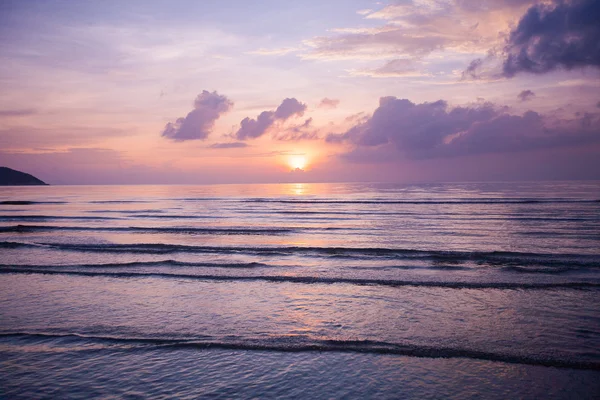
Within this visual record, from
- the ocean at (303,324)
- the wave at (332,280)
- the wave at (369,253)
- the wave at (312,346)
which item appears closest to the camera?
the ocean at (303,324)

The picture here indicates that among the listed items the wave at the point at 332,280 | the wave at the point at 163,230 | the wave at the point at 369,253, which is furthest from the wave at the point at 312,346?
the wave at the point at 163,230

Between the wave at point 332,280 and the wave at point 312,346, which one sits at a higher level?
the wave at point 312,346

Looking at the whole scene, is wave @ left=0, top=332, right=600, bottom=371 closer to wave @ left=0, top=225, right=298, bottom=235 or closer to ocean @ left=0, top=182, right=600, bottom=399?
ocean @ left=0, top=182, right=600, bottom=399

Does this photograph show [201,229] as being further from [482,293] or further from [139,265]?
[482,293]

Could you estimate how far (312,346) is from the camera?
702cm

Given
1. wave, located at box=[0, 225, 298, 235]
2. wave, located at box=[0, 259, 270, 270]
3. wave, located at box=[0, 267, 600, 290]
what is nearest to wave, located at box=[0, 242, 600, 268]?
wave, located at box=[0, 259, 270, 270]

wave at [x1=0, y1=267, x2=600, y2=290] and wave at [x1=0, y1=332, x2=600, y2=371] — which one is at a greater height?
wave at [x1=0, y1=332, x2=600, y2=371]

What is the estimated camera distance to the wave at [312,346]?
21.1 ft

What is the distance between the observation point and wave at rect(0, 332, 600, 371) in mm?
6422

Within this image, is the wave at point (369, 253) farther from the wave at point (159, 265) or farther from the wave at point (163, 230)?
the wave at point (163, 230)

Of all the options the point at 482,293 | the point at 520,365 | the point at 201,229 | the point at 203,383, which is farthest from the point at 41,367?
the point at 201,229

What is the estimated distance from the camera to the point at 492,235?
76.4ft

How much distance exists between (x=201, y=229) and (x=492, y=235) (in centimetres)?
1930

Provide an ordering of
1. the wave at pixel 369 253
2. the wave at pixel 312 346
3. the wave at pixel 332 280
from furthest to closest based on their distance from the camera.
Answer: the wave at pixel 369 253 → the wave at pixel 332 280 → the wave at pixel 312 346
